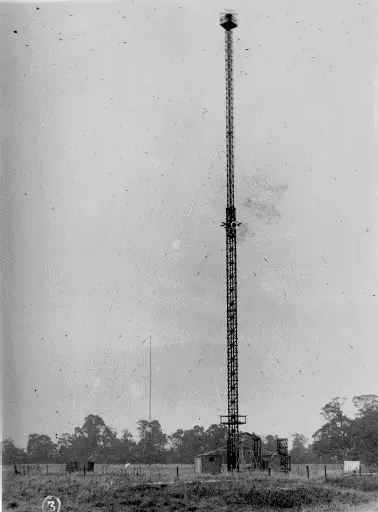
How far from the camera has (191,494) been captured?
781 inches

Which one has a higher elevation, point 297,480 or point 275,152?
point 275,152

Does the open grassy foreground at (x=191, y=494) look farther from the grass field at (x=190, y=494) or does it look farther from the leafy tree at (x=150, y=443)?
the leafy tree at (x=150, y=443)

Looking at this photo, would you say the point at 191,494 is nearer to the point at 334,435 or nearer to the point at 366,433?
the point at 334,435

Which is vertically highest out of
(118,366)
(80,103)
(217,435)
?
(80,103)

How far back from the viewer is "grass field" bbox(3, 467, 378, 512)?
62.5 ft

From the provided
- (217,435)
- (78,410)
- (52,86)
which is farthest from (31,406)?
(52,86)

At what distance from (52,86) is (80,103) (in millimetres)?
798

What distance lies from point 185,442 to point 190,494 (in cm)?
298

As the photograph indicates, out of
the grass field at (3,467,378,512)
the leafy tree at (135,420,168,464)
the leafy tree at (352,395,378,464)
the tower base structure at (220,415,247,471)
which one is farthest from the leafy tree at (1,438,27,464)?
the leafy tree at (352,395,378,464)

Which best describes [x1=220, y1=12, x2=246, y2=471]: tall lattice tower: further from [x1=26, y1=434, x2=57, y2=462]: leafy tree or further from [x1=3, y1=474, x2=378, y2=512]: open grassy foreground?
[x1=26, y1=434, x2=57, y2=462]: leafy tree

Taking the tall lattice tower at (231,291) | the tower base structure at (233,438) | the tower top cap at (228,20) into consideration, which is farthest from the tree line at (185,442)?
the tower top cap at (228,20)

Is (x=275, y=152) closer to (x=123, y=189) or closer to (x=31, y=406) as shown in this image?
(x=123, y=189)

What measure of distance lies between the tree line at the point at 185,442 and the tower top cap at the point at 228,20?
10374 millimetres

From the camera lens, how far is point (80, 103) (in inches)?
758
